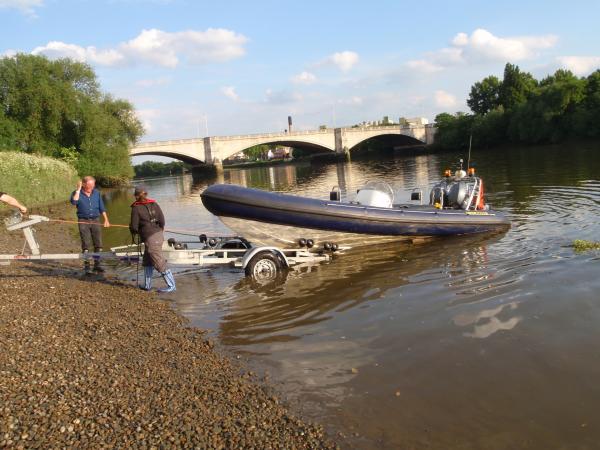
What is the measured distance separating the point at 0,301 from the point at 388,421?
5.33m

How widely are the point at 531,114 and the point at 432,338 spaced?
60712 millimetres

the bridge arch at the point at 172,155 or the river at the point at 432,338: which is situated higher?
the bridge arch at the point at 172,155

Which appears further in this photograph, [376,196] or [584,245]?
[376,196]

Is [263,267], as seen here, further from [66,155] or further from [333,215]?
[66,155]

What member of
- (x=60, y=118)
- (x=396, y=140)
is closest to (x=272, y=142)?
(x=396, y=140)

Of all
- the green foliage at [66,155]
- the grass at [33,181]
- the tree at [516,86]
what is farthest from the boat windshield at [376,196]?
the tree at [516,86]

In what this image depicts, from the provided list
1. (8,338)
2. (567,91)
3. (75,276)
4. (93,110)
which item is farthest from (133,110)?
(567,91)

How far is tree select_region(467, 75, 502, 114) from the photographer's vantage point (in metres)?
77.6

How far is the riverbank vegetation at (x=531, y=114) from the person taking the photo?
178 feet

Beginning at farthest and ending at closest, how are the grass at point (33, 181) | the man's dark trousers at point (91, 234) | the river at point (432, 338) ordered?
the grass at point (33, 181) → the man's dark trousers at point (91, 234) → the river at point (432, 338)

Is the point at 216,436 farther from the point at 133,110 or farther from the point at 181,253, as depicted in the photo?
the point at 133,110

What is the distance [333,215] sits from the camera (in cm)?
973

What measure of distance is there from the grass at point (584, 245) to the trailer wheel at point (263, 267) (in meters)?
5.59

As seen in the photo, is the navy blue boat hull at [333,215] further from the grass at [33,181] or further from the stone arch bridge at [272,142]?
the stone arch bridge at [272,142]
